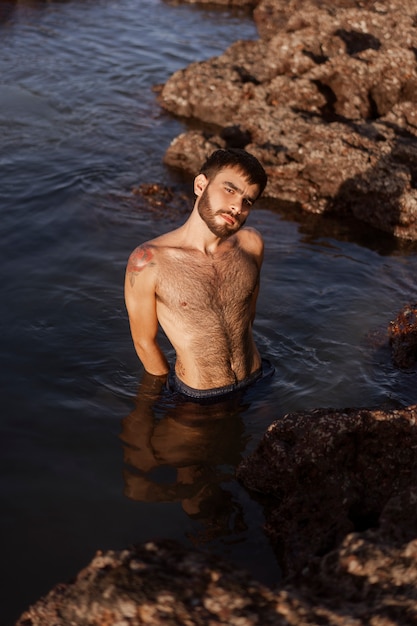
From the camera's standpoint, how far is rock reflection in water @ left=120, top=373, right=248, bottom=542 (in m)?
4.80

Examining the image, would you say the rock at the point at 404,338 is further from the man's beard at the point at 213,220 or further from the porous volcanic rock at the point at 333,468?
the man's beard at the point at 213,220

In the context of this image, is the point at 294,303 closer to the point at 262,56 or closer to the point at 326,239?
the point at 326,239

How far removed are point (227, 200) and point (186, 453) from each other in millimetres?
1688

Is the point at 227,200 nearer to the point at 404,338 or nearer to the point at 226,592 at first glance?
the point at 404,338

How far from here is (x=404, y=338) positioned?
6.34 meters

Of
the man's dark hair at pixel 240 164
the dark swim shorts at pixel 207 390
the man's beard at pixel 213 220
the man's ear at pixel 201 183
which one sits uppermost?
the man's dark hair at pixel 240 164

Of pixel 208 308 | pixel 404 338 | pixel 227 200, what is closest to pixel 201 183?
pixel 227 200

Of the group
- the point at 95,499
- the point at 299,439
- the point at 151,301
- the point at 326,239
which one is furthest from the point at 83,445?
the point at 326,239

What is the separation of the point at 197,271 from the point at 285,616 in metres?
2.66

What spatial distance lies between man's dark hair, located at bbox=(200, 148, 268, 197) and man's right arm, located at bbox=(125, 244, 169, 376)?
674 millimetres

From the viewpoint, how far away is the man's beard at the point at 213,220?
16.6ft

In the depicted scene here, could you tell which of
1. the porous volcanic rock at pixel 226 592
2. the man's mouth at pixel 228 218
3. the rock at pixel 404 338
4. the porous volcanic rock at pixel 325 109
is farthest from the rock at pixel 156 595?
the porous volcanic rock at pixel 325 109

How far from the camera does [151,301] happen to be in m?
5.24

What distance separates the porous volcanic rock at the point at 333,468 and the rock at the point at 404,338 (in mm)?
1833
